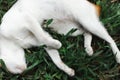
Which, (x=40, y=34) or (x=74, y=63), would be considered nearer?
(x=40, y=34)

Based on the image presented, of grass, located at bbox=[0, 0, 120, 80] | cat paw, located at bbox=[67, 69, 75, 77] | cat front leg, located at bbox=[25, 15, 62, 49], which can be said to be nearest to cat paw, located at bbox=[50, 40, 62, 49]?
cat front leg, located at bbox=[25, 15, 62, 49]

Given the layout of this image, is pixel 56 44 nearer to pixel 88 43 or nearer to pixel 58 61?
pixel 58 61

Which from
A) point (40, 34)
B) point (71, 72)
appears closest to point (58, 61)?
point (71, 72)

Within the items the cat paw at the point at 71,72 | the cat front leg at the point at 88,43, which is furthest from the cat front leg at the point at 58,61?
the cat front leg at the point at 88,43

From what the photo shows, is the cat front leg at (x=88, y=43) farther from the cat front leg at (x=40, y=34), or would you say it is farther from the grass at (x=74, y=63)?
the cat front leg at (x=40, y=34)

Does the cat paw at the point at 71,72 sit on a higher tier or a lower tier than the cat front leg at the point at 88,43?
lower

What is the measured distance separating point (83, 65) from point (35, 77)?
424 millimetres

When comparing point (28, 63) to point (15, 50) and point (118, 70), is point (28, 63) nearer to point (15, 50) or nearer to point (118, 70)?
point (15, 50)

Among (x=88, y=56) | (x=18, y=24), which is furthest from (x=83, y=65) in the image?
(x=18, y=24)

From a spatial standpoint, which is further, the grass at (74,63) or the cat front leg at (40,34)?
the grass at (74,63)

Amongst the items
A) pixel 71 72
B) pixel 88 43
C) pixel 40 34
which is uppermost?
pixel 40 34

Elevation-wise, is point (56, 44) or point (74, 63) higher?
point (56, 44)

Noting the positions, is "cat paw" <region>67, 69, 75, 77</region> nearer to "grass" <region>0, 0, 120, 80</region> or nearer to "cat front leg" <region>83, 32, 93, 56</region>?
"grass" <region>0, 0, 120, 80</region>

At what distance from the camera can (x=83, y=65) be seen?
3.72 metres
